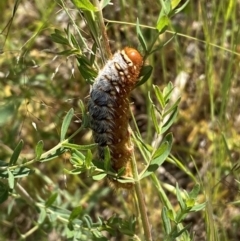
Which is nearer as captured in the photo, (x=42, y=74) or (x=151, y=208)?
(x=151, y=208)

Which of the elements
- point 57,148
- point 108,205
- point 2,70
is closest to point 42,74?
point 2,70

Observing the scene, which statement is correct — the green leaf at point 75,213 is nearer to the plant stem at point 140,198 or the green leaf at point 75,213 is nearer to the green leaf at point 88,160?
the plant stem at point 140,198

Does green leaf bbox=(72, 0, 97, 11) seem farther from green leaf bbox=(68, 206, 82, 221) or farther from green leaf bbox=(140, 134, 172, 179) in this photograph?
green leaf bbox=(68, 206, 82, 221)

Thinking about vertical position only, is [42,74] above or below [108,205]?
above

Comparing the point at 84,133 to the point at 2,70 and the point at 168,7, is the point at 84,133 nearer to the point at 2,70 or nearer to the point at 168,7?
the point at 2,70

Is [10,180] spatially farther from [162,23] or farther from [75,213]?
[162,23]

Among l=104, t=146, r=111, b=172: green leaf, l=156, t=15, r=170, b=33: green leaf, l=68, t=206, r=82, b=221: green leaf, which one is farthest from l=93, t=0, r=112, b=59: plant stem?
l=68, t=206, r=82, b=221: green leaf

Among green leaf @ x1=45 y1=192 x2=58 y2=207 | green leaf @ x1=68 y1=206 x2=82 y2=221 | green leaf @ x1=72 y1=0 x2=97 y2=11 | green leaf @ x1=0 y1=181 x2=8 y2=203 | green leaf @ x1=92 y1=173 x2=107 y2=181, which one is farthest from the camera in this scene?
green leaf @ x1=45 y1=192 x2=58 y2=207

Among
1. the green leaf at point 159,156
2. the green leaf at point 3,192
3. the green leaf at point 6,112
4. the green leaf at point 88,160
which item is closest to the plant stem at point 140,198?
the green leaf at point 159,156
